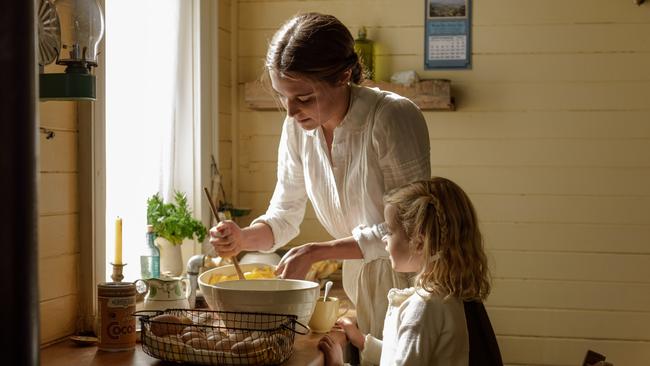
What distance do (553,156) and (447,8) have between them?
0.69 m

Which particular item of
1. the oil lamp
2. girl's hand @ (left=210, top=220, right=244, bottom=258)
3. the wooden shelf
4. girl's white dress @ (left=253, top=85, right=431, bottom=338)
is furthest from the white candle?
the wooden shelf

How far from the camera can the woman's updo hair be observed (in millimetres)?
1774

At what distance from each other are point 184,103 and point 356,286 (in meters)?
1.14

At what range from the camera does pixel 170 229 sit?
2.57m

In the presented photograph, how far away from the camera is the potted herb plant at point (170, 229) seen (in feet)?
8.41

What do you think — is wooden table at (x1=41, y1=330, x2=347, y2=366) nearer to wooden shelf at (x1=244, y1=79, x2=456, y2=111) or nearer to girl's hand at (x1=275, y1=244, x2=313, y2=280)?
girl's hand at (x1=275, y1=244, x2=313, y2=280)

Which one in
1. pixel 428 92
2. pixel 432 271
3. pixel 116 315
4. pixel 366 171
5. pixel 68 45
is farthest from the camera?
pixel 428 92

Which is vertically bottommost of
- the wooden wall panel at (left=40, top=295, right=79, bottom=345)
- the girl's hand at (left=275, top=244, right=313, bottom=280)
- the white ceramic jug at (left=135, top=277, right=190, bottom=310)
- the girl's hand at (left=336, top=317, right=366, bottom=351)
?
the girl's hand at (left=336, top=317, right=366, bottom=351)

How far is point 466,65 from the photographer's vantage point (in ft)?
10.1

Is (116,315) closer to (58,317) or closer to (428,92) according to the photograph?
(58,317)

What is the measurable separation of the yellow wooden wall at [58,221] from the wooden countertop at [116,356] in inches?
2.8

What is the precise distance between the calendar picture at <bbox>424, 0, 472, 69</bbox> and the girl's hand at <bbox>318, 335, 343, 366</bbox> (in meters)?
1.62

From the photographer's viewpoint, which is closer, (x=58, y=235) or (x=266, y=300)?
(x=266, y=300)

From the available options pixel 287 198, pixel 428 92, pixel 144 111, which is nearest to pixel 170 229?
pixel 144 111
